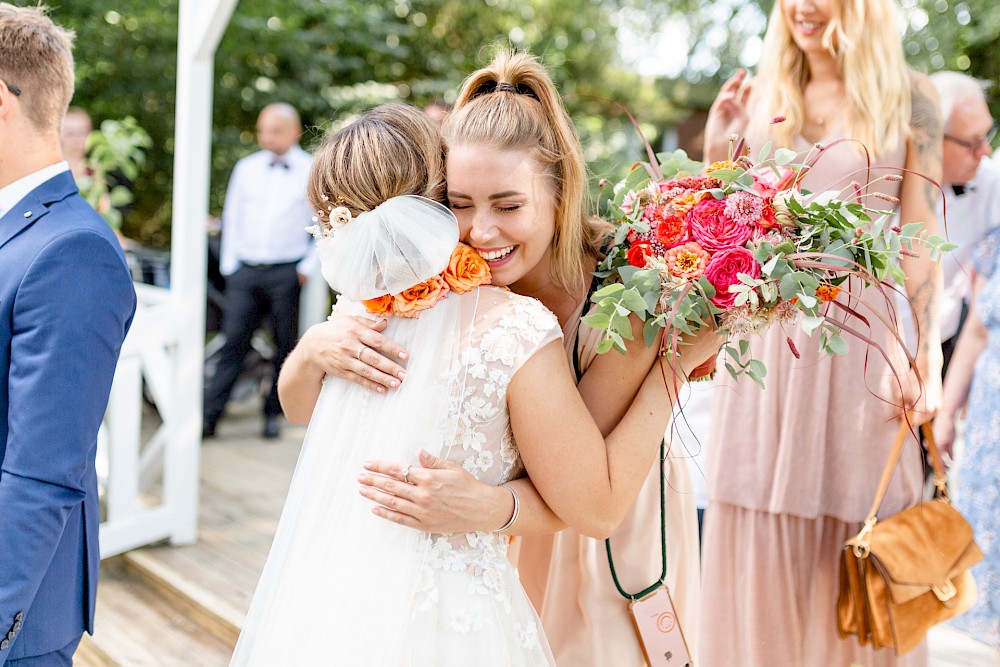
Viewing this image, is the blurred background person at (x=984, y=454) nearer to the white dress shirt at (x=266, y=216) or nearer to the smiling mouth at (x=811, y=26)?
the smiling mouth at (x=811, y=26)

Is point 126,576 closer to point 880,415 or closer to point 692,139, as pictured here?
point 880,415

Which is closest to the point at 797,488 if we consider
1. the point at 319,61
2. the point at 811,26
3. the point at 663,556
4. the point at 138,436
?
the point at 663,556

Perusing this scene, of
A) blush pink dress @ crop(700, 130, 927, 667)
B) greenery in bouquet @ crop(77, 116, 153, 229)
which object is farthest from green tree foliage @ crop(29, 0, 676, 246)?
blush pink dress @ crop(700, 130, 927, 667)

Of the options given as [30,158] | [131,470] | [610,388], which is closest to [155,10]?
[131,470]

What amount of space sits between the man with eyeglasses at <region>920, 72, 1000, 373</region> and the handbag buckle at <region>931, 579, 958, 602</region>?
1.73 metres

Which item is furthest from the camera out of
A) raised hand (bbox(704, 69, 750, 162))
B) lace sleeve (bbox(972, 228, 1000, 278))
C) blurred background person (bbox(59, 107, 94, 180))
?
blurred background person (bbox(59, 107, 94, 180))

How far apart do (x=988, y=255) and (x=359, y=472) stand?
3.06 metres

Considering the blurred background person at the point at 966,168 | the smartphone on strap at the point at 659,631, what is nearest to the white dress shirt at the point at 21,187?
the smartphone on strap at the point at 659,631

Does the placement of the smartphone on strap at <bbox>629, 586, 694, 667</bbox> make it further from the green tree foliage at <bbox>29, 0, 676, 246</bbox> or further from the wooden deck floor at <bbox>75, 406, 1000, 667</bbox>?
the green tree foliage at <bbox>29, 0, 676, 246</bbox>

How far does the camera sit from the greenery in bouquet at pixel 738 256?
174cm

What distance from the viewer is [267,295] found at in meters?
6.84

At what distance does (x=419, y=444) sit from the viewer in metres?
1.70

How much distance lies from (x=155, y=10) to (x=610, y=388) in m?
9.54

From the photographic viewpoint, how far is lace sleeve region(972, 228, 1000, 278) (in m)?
3.73
